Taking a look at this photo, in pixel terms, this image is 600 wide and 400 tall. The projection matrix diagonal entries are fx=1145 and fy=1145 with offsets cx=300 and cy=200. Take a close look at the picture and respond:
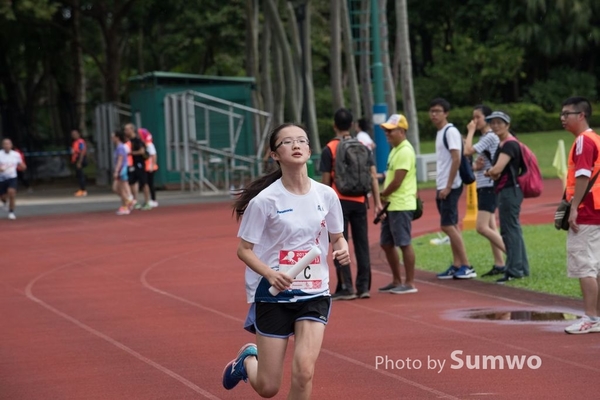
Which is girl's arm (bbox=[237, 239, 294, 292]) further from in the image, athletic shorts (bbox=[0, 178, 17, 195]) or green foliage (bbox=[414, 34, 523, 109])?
green foliage (bbox=[414, 34, 523, 109])

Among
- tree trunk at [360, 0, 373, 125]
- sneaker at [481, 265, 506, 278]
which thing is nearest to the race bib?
sneaker at [481, 265, 506, 278]

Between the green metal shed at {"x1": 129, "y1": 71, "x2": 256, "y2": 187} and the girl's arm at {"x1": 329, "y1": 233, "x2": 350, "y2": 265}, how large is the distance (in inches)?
1016

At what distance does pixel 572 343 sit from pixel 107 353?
3.76m

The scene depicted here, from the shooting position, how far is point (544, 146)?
1793 inches

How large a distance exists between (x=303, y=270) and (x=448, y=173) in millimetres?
6994

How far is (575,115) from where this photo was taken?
31.0 feet

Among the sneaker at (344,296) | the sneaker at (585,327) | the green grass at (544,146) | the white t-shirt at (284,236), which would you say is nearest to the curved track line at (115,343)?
the white t-shirt at (284,236)

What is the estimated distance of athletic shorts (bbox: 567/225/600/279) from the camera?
929cm

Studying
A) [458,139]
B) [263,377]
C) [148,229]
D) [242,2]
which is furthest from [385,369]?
[242,2]

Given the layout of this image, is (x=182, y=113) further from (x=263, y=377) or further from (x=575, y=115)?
(x=263, y=377)

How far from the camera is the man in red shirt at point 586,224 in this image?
9227 millimetres

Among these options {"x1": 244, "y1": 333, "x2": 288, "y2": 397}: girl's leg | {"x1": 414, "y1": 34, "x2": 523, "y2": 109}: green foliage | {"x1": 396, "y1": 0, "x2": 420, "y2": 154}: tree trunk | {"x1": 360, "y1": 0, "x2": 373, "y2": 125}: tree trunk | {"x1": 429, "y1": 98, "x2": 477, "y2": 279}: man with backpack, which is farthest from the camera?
{"x1": 414, "y1": 34, "x2": 523, "y2": 109}: green foliage

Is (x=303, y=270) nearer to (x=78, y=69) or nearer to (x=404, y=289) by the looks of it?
(x=404, y=289)

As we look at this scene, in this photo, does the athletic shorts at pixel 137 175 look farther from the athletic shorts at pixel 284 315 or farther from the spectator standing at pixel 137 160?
the athletic shorts at pixel 284 315
